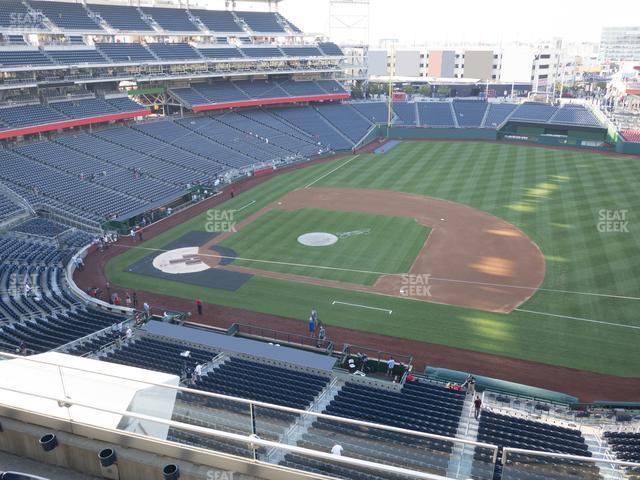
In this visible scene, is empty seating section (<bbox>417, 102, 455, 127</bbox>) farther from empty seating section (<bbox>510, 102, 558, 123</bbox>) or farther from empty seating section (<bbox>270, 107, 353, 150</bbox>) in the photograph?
empty seating section (<bbox>270, 107, 353, 150</bbox>)

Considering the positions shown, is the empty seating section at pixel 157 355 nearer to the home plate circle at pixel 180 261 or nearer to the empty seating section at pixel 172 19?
the home plate circle at pixel 180 261

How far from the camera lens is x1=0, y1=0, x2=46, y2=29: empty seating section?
51.7 metres

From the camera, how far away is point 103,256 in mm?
35250

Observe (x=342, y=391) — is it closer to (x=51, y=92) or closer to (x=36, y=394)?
(x=36, y=394)

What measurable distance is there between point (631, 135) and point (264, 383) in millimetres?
65185

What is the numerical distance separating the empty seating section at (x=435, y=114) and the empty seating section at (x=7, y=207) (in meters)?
58.2

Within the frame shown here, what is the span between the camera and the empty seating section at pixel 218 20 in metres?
72.6

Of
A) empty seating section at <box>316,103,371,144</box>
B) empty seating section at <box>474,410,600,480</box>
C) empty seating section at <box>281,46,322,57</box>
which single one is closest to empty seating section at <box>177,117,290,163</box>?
empty seating section at <box>316,103,371,144</box>

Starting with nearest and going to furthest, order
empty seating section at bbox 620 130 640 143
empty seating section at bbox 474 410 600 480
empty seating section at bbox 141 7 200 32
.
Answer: empty seating section at bbox 474 410 600 480 → empty seating section at bbox 620 130 640 143 → empty seating section at bbox 141 7 200 32

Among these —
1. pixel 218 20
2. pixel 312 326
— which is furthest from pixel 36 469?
pixel 218 20

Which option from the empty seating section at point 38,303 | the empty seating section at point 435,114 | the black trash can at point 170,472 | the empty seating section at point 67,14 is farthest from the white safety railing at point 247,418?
the empty seating section at point 435,114

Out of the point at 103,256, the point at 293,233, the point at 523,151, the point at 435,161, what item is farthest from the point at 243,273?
the point at 523,151

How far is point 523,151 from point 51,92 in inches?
2162

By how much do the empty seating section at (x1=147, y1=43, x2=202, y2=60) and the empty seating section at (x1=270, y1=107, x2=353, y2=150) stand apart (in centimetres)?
1387
